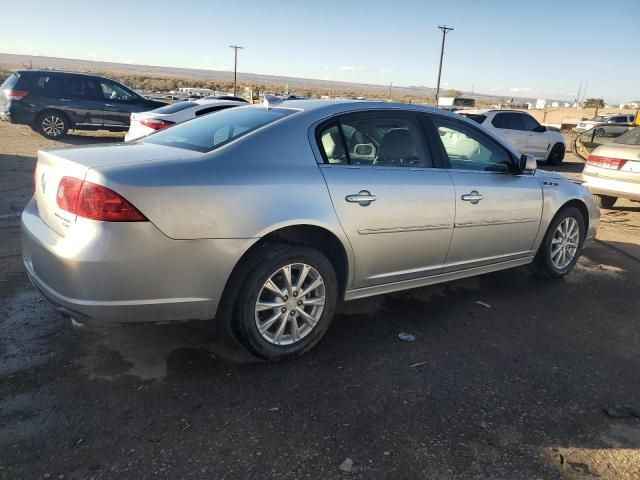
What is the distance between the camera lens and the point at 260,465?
2.33 meters

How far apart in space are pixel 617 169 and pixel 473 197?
499cm

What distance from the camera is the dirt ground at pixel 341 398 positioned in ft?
7.80

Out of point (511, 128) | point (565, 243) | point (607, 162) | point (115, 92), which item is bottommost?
point (565, 243)

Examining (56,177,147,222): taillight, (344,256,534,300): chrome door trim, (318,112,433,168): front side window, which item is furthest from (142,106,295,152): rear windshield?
(344,256,534,300): chrome door trim

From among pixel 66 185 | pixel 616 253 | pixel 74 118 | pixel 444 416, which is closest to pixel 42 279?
pixel 66 185

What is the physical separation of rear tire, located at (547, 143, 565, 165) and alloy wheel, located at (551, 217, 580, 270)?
11.0 meters

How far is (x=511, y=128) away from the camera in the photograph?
1398 centimetres

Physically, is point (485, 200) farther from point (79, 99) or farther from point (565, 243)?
point (79, 99)

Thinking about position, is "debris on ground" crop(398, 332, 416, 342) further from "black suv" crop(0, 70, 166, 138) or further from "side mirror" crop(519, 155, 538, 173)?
"black suv" crop(0, 70, 166, 138)

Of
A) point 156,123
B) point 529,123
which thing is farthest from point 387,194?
point 529,123

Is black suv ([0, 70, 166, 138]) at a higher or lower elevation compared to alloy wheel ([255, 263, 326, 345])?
higher

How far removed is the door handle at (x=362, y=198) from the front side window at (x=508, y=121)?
1130 centimetres

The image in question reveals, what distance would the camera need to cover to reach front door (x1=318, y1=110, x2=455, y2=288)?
11.0 ft

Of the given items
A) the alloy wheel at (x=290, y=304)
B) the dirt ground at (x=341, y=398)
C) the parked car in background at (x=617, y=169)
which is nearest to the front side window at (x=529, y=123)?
→ the parked car in background at (x=617, y=169)
